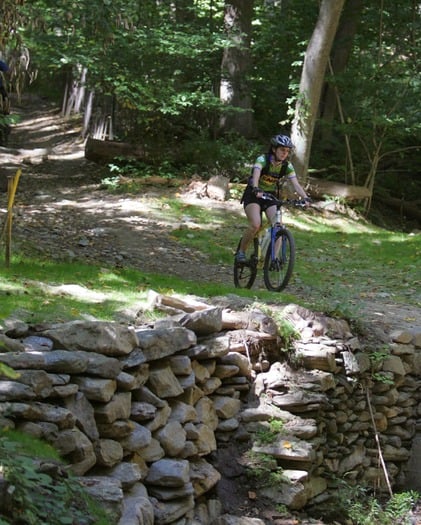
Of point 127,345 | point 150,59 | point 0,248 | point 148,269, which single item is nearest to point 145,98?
point 150,59

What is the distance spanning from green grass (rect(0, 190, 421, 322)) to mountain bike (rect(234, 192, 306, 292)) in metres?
0.29

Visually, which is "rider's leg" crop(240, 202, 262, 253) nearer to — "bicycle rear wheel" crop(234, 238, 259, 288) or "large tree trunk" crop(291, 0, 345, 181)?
"bicycle rear wheel" crop(234, 238, 259, 288)

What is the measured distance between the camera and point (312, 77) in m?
17.5

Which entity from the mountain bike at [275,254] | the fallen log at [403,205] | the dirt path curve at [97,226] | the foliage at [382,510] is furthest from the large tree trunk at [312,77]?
the foliage at [382,510]

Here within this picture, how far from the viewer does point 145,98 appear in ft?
56.3

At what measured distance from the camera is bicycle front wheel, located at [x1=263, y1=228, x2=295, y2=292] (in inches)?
369

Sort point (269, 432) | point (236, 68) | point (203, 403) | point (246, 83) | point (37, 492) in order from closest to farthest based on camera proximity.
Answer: point (37, 492) → point (203, 403) → point (269, 432) → point (236, 68) → point (246, 83)

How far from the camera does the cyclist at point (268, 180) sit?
30.1 ft

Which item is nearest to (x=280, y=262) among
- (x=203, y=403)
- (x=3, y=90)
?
(x=203, y=403)

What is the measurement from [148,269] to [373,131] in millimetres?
9052

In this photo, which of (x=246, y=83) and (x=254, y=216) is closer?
(x=254, y=216)

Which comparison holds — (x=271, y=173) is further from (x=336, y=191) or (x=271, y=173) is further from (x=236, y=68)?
(x=236, y=68)

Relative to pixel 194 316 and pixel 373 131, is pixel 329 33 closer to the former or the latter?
pixel 373 131

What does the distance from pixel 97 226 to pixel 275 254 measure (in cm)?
522
